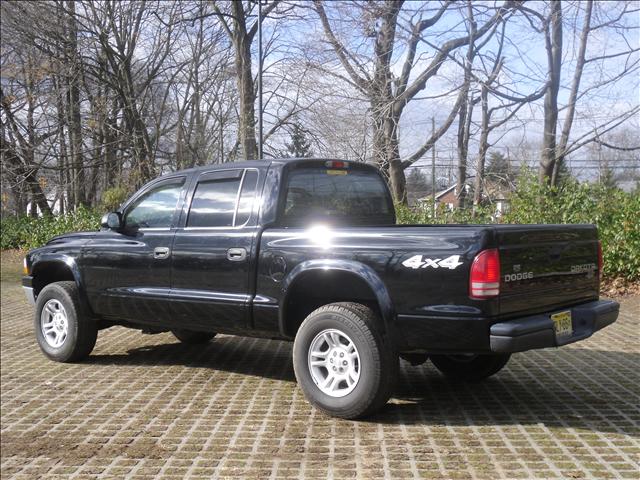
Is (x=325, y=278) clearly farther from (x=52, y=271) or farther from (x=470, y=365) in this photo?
(x=52, y=271)

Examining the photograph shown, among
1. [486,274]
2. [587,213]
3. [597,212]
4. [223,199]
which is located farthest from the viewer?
[587,213]

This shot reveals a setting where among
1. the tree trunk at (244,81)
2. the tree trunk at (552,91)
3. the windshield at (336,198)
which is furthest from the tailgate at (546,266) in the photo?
the tree trunk at (244,81)

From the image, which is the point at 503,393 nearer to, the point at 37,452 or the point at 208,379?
the point at 208,379

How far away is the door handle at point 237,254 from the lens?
5301 mm

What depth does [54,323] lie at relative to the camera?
6809 millimetres

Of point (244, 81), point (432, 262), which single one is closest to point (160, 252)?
point (432, 262)

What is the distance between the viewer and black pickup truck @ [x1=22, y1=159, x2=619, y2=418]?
168 inches

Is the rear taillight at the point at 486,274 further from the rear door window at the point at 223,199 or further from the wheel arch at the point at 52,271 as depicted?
the wheel arch at the point at 52,271

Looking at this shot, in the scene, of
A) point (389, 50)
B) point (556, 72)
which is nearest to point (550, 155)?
point (556, 72)

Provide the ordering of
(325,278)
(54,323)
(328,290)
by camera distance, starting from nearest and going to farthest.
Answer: (325,278) → (328,290) → (54,323)

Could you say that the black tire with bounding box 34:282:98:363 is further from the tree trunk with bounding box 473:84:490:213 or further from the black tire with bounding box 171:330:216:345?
the tree trunk with bounding box 473:84:490:213

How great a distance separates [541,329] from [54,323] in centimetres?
481

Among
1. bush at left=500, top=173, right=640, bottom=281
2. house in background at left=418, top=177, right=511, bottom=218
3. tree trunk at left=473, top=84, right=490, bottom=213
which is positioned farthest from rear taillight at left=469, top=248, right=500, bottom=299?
tree trunk at left=473, top=84, right=490, bottom=213

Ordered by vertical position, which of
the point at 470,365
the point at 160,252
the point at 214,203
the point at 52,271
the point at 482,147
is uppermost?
the point at 482,147
